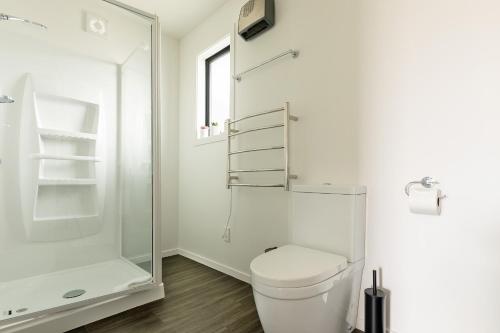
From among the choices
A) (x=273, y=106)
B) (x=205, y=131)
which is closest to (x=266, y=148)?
(x=273, y=106)

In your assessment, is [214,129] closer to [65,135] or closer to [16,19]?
[65,135]

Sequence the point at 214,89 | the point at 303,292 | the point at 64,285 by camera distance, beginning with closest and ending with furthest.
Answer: the point at 303,292, the point at 64,285, the point at 214,89

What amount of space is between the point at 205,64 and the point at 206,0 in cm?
62

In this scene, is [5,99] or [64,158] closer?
[5,99]

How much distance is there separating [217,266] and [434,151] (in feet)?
6.23

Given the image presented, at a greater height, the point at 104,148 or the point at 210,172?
the point at 104,148

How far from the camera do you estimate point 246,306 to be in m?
1.71

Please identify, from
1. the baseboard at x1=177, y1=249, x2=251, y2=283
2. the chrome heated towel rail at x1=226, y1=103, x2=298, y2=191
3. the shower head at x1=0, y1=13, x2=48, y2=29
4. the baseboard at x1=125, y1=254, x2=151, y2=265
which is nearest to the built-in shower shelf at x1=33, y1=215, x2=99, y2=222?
the baseboard at x1=125, y1=254, x2=151, y2=265

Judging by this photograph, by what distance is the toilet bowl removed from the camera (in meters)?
1.09

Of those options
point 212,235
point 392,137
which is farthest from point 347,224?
point 212,235

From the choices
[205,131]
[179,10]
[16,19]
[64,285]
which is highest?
[179,10]

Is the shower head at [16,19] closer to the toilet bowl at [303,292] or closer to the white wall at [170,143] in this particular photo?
the white wall at [170,143]

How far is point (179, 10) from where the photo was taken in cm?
246

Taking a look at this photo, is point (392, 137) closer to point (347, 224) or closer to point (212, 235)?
point (347, 224)
